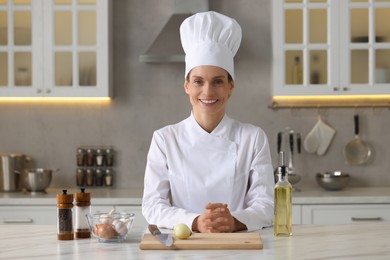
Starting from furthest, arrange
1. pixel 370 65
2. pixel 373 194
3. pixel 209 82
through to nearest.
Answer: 1. pixel 370 65
2. pixel 373 194
3. pixel 209 82

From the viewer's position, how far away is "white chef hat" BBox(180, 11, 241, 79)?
2738mm

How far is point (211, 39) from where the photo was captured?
278 cm

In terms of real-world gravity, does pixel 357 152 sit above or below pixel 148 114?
below

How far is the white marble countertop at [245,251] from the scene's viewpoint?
Result: 2055mm

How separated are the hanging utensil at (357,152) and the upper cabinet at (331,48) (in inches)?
15.3

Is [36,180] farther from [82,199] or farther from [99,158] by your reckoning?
[82,199]

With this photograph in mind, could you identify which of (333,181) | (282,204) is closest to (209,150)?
(282,204)

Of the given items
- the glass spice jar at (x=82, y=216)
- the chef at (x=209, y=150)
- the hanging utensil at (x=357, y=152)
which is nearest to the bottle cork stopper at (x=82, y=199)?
the glass spice jar at (x=82, y=216)

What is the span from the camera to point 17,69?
15.8ft

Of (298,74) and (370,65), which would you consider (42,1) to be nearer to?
(298,74)

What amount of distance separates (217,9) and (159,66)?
0.57m

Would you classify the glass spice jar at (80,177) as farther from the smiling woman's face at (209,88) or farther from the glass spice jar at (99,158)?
the smiling woman's face at (209,88)

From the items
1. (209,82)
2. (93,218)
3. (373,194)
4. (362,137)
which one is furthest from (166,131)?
(362,137)

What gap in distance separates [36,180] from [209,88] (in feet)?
7.45
